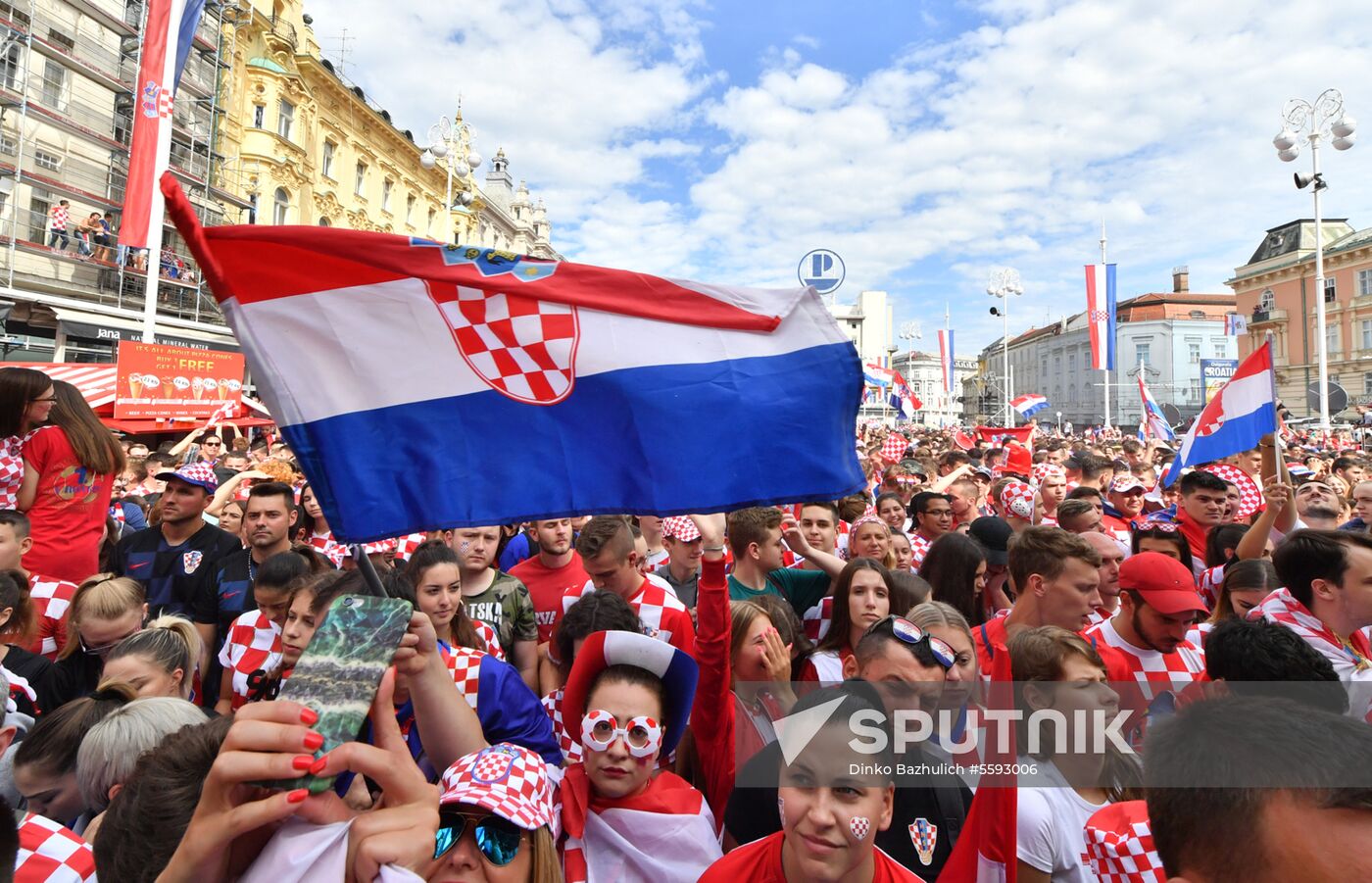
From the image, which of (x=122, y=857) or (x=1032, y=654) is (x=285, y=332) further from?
(x=1032, y=654)

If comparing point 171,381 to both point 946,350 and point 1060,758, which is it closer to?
point 1060,758

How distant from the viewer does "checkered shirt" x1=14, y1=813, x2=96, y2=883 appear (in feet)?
5.44

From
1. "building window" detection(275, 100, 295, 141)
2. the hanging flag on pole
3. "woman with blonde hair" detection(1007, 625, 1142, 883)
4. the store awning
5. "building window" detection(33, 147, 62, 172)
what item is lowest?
"woman with blonde hair" detection(1007, 625, 1142, 883)

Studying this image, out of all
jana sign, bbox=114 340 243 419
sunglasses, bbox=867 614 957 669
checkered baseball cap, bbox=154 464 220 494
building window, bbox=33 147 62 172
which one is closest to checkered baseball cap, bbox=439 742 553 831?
sunglasses, bbox=867 614 957 669

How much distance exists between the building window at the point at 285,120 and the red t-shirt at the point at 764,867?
112ft

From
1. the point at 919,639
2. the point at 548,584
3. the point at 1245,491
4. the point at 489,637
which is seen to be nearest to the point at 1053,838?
the point at 919,639

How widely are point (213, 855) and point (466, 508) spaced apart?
4.20 ft

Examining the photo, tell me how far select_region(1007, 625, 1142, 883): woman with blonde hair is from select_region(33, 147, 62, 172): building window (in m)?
28.1

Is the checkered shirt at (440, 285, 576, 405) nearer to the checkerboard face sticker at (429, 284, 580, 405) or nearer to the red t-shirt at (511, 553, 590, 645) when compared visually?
the checkerboard face sticker at (429, 284, 580, 405)

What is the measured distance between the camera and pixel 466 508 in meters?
2.47

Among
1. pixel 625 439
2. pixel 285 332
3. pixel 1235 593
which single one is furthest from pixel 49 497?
pixel 1235 593

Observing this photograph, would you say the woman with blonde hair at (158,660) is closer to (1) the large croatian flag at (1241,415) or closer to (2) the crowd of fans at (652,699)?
(2) the crowd of fans at (652,699)

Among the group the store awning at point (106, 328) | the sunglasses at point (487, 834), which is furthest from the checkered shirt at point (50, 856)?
the store awning at point (106, 328)

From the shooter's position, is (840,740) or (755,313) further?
(755,313)
